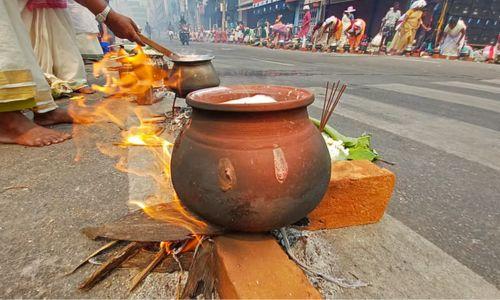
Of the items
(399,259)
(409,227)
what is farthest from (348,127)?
(399,259)

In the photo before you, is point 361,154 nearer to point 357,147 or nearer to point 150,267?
point 357,147

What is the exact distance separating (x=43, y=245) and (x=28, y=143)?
5.43 feet

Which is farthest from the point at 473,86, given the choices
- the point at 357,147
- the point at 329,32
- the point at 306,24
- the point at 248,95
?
the point at 306,24

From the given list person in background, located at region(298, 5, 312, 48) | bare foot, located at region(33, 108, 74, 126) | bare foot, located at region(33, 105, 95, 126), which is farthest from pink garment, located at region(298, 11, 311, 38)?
bare foot, located at region(33, 108, 74, 126)

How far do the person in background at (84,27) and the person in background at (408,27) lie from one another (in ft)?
54.6

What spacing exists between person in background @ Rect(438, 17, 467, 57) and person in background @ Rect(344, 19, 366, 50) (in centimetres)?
498

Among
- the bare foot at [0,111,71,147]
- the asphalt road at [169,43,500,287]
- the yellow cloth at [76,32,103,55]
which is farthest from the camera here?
the yellow cloth at [76,32,103,55]

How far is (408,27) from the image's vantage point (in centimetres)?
1667

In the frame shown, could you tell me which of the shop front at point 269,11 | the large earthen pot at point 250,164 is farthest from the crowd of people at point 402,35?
the large earthen pot at point 250,164

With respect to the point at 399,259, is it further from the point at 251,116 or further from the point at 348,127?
the point at 348,127

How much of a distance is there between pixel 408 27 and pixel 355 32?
11.8ft

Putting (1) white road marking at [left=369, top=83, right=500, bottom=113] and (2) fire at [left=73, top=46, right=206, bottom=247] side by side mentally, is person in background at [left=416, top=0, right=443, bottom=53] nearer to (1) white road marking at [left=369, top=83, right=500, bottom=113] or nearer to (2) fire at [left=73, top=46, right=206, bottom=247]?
(1) white road marking at [left=369, top=83, right=500, bottom=113]

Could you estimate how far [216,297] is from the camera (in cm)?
124

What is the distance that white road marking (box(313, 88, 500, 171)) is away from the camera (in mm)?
3098
